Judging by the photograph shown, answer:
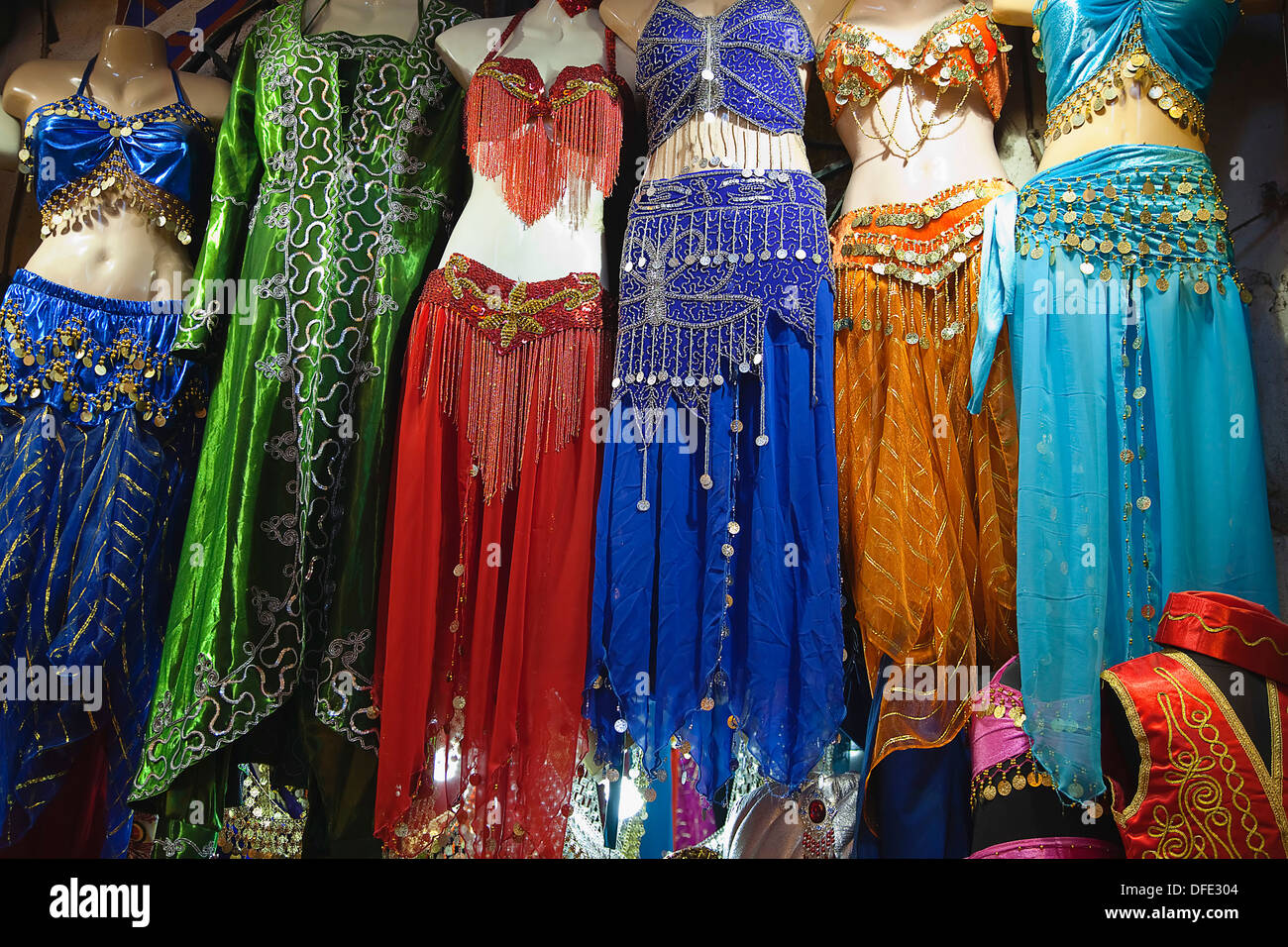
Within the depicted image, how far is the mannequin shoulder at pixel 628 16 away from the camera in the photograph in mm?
2344

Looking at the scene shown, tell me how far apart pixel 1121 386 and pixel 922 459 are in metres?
0.35

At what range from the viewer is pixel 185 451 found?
96.0 inches

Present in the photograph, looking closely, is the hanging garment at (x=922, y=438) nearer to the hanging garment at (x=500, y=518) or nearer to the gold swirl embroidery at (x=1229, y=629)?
the gold swirl embroidery at (x=1229, y=629)

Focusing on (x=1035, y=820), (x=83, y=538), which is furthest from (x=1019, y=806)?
(x=83, y=538)

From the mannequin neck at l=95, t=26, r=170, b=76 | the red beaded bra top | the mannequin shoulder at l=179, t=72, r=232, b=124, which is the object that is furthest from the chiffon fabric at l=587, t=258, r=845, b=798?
the mannequin neck at l=95, t=26, r=170, b=76

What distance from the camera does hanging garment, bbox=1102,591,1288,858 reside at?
1.38 metres

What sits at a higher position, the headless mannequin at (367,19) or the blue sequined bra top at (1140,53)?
the headless mannequin at (367,19)

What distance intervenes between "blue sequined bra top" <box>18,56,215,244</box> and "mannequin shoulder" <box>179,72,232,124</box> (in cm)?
9

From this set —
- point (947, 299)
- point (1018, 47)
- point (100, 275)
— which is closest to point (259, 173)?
point (100, 275)

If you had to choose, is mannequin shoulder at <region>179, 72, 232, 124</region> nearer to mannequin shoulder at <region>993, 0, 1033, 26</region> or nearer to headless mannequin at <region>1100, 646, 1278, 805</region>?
mannequin shoulder at <region>993, 0, 1033, 26</region>

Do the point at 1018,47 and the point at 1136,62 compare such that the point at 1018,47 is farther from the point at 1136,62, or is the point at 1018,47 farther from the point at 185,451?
the point at 185,451

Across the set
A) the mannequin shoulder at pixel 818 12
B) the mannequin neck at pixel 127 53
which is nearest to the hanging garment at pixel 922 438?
the mannequin shoulder at pixel 818 12

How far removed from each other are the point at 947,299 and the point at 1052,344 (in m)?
0.22

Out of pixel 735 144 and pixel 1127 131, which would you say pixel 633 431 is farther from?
pixel 1127 131
